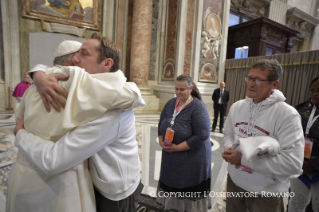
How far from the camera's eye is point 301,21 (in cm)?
1521

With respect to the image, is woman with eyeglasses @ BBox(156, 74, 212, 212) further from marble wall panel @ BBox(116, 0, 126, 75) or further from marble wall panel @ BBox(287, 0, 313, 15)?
marble wall panel @ BBox(287, 0, 313, 15)

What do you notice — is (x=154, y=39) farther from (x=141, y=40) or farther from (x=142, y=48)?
(x=142, y=48)

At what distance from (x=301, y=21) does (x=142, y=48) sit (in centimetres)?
1418

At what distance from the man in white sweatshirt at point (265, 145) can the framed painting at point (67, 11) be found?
9.56 m

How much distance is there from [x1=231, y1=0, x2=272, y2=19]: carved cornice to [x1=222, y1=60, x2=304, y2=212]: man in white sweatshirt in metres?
13.1

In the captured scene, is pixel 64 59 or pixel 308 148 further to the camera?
pixel 308 148

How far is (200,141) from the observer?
1.90 meters

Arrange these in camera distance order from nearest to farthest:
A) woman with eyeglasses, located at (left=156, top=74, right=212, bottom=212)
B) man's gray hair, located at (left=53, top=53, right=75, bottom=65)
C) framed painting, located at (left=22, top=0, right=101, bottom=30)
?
1. man's gray hair, located at (left=53, top=53, right=75, bottom=65)
2. woman with eyeglasses, located at (left=156, top=74, right=212, bottom=212)
3. framed painting, located at (left=22, top=0, right=101, bottom=30)

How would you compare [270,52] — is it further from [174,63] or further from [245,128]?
[245,128]

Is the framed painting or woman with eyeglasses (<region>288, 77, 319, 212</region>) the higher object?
the framed painting

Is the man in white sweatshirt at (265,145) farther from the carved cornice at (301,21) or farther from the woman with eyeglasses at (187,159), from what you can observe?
the carved cornice at (301,21)

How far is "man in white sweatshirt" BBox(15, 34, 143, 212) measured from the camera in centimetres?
80

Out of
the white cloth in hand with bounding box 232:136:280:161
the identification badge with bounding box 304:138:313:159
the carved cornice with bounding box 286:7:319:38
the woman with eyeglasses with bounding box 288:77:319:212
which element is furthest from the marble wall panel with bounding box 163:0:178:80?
the carved cornice with bounding box 286:7:319:38

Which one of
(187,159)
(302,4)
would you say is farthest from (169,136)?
(302,4)
